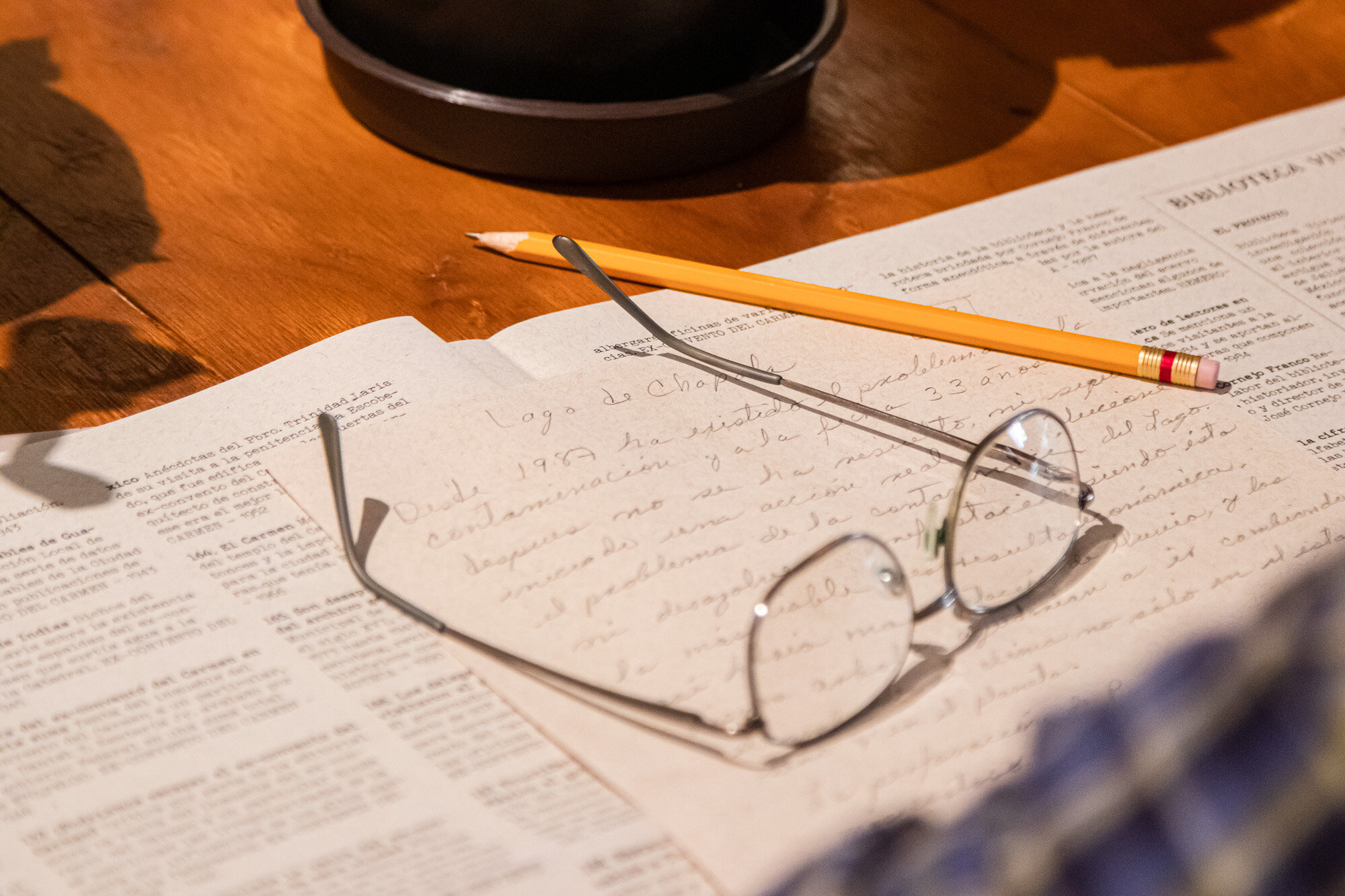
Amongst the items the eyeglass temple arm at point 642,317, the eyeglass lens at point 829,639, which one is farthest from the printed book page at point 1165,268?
the eyeglass lens at point 829,639

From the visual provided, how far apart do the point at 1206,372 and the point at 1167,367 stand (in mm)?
16

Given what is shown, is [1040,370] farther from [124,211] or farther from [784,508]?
[124,211]

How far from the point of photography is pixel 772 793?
0.35 metres

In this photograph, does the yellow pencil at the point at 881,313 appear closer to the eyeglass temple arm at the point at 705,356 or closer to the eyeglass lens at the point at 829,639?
the eyeglass temple arm at the point at 705,356

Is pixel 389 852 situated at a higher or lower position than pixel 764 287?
lower

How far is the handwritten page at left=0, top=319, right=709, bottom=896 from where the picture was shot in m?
0.33

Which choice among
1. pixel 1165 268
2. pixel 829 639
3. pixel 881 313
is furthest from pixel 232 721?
pixel 1165 268

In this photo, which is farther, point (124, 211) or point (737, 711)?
point (124, 211)

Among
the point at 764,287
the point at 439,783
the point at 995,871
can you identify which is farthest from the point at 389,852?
the point at 764,287

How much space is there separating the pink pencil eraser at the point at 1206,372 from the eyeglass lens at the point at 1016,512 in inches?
3.6

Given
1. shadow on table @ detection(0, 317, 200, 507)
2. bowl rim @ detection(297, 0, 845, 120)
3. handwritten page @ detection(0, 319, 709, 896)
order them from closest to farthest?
handwritten page @ detection(0, 319, 709, 896) < shadow on table @ detection(0, 317, 200, 507) < bowl rim @ detection(297, 0, 845, 120)

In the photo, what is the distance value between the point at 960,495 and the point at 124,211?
1.38ft

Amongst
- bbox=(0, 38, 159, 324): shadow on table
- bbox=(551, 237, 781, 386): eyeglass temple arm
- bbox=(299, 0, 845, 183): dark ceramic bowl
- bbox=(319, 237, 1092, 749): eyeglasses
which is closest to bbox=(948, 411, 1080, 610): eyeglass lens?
bbox=(319, 237, 1092, 749): eyeglasses

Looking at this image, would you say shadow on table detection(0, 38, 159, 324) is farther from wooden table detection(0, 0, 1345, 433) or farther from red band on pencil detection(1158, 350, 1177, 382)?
red band on pencil detection(1158, 350, 1177, 382)
